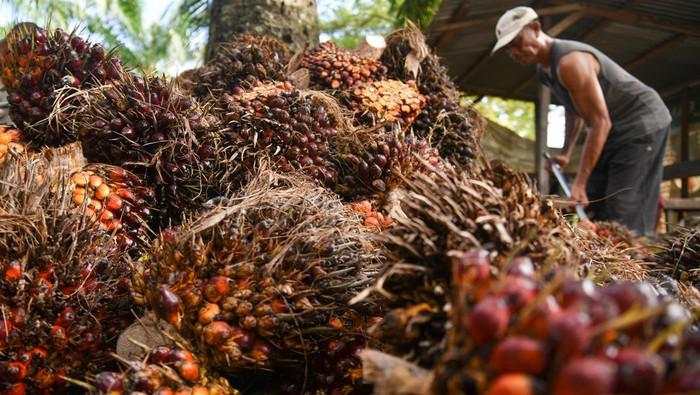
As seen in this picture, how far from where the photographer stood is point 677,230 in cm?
234

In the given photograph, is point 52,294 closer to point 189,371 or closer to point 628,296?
point 189,371

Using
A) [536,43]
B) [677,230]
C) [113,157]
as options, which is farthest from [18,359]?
[536,43]

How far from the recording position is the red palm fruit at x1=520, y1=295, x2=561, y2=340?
0.63m

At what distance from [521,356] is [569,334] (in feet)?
0.19

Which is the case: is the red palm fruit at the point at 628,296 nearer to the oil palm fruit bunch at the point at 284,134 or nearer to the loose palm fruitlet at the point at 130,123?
the oil palm fruit bunch at the point at 284,134

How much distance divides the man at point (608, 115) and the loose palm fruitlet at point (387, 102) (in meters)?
2.06

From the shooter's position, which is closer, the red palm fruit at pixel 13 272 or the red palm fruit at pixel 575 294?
the red palm fruit at pixel 575 294

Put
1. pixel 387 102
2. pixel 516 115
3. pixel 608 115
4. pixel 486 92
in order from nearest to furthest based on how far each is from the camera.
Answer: pixel 387 102
pixel 608 115
pixel 486 92
pixel 516 115

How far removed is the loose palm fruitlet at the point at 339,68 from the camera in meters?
3.20

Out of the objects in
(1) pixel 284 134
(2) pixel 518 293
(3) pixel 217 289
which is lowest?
(3) pixel 217 289

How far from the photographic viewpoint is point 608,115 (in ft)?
16.1

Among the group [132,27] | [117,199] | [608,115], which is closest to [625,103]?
[608,115]

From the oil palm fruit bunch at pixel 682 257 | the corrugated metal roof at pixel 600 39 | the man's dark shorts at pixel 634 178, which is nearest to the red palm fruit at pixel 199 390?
the oil palm fruit bunch at pixel 682 257

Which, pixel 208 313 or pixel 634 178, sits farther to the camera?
pixel 634 178
